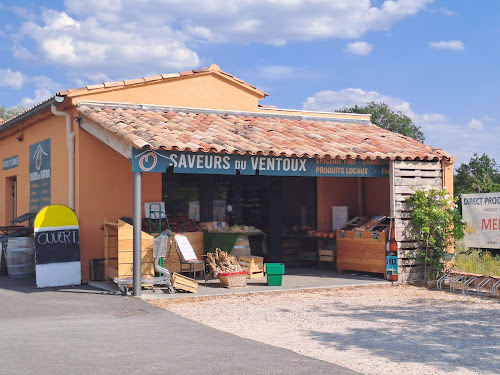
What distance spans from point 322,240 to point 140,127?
575cm

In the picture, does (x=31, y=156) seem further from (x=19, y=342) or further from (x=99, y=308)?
(x=19, y=342)

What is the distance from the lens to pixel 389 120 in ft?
151

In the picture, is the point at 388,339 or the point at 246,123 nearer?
the point at 388,339

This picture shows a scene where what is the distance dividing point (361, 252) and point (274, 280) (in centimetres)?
244

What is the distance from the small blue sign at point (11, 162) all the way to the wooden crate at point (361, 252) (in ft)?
30.5

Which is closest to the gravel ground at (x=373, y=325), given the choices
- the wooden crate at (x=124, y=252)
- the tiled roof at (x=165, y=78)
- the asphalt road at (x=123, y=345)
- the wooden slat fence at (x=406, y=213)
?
the asphalt road at (x=123, y=345)

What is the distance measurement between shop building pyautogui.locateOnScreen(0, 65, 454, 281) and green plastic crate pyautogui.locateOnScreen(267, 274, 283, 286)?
1.96m

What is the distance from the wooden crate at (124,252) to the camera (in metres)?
10.9

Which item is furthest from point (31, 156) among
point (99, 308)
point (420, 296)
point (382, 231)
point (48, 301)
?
point (420, 296)

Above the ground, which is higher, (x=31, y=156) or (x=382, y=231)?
(x=31, y=156)

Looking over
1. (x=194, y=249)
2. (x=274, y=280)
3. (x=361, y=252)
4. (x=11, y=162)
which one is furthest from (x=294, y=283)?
(x=11, y=162)

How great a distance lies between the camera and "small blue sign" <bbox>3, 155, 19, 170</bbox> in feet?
55.6

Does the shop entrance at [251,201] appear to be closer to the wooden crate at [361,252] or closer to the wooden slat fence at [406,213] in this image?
the wooden crate at [361,252]

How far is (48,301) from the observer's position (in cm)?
1002
